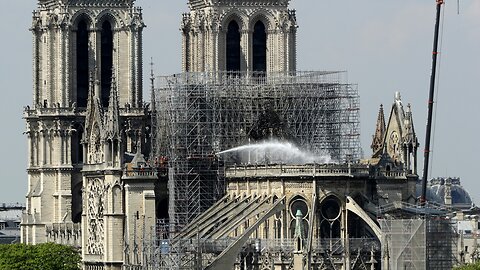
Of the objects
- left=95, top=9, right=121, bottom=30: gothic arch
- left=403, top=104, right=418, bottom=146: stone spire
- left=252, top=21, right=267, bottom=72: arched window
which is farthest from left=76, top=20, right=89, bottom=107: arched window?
left=403, top=104, right=418, bottom=146: stone spire

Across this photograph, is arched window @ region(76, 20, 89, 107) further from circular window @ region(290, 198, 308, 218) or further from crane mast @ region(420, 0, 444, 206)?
crane mast @ region(420, 0, 444, 206)

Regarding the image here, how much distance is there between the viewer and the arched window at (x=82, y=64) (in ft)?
561

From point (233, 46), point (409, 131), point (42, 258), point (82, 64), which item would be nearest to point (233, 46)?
point (233, 46)

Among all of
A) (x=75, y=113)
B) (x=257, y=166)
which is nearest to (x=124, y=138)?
(x=75, y=113)

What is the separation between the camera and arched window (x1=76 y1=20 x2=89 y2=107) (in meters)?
171

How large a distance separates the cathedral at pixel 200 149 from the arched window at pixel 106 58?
0.31 feet

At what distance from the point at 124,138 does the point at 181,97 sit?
11462 millimetres

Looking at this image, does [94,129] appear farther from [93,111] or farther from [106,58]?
[106,58]

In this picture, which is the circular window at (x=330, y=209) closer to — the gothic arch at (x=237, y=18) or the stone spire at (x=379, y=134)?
the stone spire at (x=379, y=134)

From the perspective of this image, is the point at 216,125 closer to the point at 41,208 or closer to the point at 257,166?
the point at 257,166

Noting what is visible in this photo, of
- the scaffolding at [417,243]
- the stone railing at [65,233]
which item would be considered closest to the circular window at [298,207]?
the scaffolding at [417,243]

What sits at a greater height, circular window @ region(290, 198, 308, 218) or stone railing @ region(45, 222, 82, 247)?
circular window @ region(290, 198, 308, 218)

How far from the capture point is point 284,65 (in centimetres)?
16338

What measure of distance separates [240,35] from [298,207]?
19133mm
